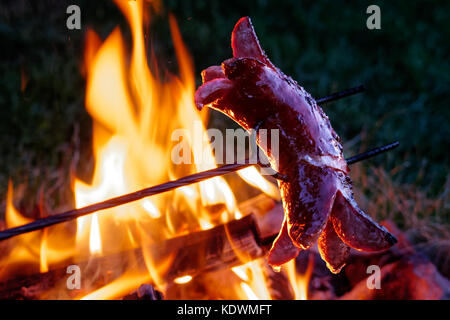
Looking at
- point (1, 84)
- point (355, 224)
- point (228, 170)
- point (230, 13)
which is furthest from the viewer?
point (230, 13)

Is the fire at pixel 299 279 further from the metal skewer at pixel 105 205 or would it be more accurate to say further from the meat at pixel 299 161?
the metal skewer at pixel 105 205

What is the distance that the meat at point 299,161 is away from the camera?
1.69 meters

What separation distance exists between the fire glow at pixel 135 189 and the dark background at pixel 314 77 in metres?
0.71

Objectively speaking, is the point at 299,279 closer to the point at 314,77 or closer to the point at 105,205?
the point at 105,205

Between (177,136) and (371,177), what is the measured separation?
2001 mm

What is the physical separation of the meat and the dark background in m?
1.91

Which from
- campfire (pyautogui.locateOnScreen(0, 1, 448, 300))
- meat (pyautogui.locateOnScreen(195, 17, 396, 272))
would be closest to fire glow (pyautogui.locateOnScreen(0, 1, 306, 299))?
campfire (pyautogui.locateOnScreen(0, 1, 448, 300))

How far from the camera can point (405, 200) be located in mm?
3619

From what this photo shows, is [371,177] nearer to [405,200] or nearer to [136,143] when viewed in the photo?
[405,200]

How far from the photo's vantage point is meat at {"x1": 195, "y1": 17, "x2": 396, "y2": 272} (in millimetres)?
1691

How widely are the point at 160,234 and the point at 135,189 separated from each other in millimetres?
501

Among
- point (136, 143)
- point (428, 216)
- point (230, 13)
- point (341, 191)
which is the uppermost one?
point (230, 13)

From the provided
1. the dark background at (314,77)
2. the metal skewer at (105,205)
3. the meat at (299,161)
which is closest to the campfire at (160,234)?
the metal skewer at (105,205)
